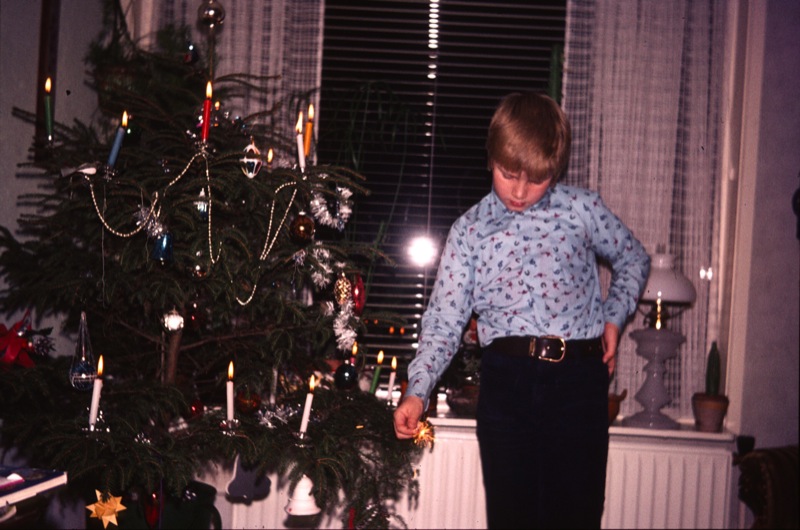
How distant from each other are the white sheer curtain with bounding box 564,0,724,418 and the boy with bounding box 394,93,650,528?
1.26 metres

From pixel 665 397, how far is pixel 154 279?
2.04 metres

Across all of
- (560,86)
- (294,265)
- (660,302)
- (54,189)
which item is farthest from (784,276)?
(54,189)

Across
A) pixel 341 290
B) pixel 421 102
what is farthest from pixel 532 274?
pixel 421 102

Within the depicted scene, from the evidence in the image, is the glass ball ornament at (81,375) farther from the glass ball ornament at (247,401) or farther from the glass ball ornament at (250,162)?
the glass ball ornament at (250,162)

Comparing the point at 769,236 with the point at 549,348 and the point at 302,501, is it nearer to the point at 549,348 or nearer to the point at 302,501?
the point at 549,348

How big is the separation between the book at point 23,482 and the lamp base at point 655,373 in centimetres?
220

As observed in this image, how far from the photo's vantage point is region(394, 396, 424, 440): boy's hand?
160 centimetres

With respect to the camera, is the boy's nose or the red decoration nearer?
the boy's nose

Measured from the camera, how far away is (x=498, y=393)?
1796mm

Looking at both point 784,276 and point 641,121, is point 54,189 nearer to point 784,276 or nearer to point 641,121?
point 641,121

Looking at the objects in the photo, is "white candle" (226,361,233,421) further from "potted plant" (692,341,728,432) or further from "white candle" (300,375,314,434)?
"potted plant" (692,341,728,432)

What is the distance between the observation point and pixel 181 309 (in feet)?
6.81

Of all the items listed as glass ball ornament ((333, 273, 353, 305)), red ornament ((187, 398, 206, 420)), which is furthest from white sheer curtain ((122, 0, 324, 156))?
red ornament ((187, 398, 206, 420))

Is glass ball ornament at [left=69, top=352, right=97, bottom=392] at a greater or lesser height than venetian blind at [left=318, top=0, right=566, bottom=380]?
lesser
